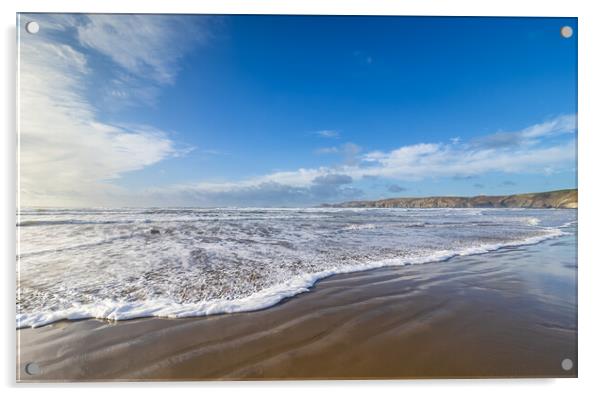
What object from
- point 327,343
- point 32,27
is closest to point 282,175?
point 327,343

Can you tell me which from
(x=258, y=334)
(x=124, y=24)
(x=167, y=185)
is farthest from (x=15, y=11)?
(x=258, y=334)

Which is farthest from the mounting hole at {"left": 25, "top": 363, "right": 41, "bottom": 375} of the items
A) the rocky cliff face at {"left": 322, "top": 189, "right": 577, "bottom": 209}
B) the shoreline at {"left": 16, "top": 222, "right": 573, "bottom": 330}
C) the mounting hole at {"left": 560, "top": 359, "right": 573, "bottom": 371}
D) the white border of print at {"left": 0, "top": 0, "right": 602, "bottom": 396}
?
the mounting hole at {"left": 560, "top": 359, "right": 573, "bottom": 371}

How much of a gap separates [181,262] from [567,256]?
17.1 ft

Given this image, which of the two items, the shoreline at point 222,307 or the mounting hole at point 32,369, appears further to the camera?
the shoreline at point 222,307

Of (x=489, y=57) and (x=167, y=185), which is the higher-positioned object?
(x=489, y=57)

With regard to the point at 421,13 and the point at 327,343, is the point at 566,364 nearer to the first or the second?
the point at 327,343

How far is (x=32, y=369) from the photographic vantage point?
77.5 inches

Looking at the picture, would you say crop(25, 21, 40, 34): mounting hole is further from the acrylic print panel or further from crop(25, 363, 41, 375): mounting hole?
crop(25, 363, 41, 375): mounting hole

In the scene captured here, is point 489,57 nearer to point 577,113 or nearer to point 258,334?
point 577,113

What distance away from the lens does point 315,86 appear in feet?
9.61

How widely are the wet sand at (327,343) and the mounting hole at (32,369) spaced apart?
4 centimetres

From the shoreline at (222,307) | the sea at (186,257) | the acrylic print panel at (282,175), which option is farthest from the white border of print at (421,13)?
the shoreline at (222,307)

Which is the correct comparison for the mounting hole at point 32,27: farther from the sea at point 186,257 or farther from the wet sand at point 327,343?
the wet sand at point 327,343

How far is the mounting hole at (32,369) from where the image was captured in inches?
76.7
